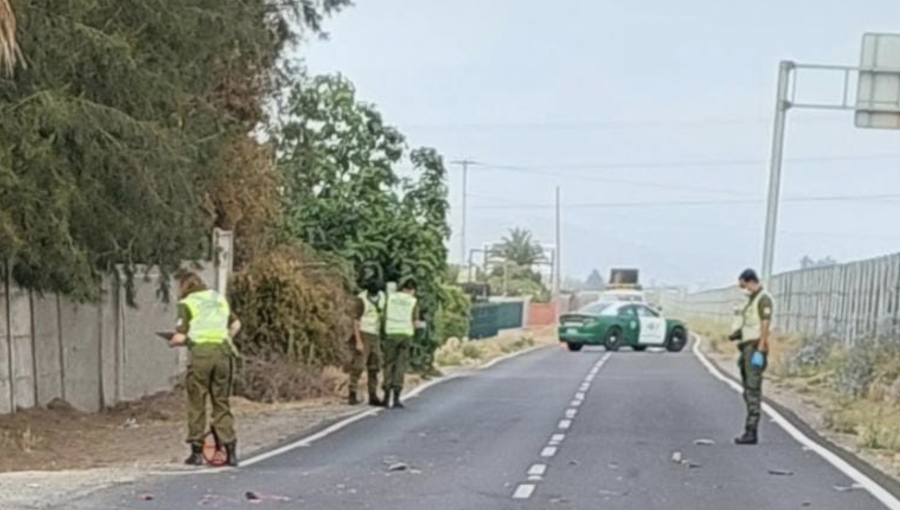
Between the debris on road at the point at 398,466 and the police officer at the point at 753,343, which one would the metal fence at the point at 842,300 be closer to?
the police officer at the point at 753,343

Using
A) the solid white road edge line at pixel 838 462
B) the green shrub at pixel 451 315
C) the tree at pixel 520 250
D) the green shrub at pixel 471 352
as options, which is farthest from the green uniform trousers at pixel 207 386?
the tree at pixel 520 250

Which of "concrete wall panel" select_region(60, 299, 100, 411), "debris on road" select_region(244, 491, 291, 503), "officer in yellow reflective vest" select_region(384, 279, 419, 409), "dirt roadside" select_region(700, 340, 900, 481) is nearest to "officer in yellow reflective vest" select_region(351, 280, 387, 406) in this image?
"officer in yellow reflective vest" select_region(384, 279, 419, 409)

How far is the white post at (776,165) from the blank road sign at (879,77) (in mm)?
2252

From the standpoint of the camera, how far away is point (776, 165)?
1454 inches

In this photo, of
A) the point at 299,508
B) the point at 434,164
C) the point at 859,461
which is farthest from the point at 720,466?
the point at 434,164

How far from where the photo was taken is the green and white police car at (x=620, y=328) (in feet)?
177

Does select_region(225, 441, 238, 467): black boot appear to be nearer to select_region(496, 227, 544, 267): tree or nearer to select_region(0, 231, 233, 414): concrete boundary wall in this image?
select_region(0, 231, 233, 414): concrete boundary wall

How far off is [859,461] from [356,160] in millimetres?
23174

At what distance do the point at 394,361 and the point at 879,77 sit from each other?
39.5 feet

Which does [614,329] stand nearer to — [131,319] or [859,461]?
[131,319]

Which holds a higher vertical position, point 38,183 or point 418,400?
point 38,183

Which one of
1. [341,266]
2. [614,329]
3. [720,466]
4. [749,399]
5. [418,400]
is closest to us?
[720,466]

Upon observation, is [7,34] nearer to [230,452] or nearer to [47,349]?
[230,452]

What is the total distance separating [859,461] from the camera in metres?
18.4
